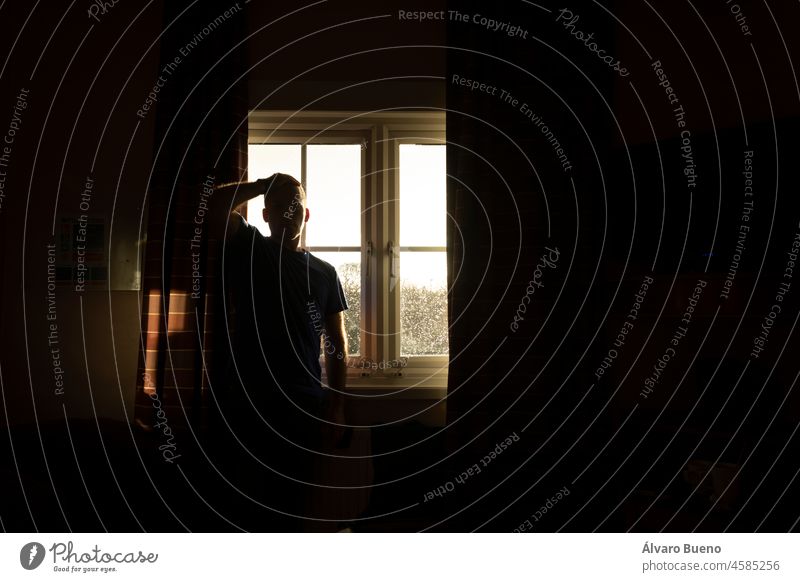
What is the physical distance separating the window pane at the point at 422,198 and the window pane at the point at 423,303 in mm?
54

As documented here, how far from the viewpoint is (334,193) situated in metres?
1.91

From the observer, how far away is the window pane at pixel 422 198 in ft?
6.31

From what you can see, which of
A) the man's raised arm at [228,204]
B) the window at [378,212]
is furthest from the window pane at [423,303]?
the man's raised arm at [228,204]

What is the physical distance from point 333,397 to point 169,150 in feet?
2.86

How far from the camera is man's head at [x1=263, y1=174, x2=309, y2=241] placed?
1638 millimetres

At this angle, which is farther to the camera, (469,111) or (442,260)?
(442,260)

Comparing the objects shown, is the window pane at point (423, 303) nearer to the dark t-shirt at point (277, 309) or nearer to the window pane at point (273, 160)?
the dark t-shirt at point (277, 309)

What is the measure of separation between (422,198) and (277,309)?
2.00ft

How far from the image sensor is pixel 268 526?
63.7 inches
